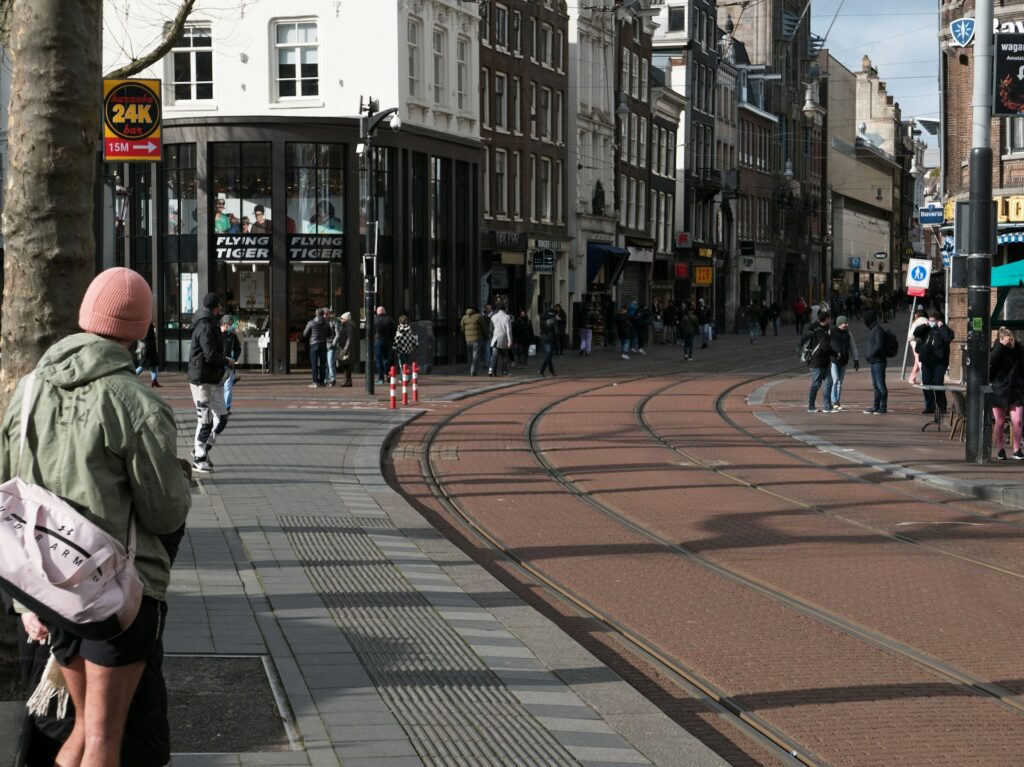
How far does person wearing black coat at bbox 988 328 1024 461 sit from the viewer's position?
18.9m

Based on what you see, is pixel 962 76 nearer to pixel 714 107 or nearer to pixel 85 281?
pixel 85 281

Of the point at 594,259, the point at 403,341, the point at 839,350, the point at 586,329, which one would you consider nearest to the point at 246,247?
the point at 403,341

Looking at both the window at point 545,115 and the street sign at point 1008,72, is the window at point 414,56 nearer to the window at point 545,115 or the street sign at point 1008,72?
the window at point 545,115

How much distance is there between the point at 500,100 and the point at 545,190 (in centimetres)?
534

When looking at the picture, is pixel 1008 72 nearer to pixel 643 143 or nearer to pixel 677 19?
pixel 643 143

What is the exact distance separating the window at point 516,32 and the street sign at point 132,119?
107 ft

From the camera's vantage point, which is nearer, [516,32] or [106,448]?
[106,448]

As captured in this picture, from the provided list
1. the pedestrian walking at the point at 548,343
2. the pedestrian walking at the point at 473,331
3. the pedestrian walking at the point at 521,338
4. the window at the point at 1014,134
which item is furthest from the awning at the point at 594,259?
the window at the point at 1014,134

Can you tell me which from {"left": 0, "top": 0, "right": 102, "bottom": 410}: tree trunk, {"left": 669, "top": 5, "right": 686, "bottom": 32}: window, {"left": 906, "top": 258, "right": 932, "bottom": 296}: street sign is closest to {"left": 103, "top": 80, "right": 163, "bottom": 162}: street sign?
{"left": 0, "top": 0, "right": 102, "bottom": 410}: tree trunk

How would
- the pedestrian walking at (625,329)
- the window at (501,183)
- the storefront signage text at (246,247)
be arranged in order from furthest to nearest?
1. the window at (501,183)
2. the pedestrian walking at (625,329)
3. the storefront signage text at (246,247)

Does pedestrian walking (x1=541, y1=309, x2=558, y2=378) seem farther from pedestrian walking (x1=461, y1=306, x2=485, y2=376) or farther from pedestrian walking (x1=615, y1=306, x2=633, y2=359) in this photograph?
pedestrian walking (x1=615, y1=306, x2=633, y2=359)

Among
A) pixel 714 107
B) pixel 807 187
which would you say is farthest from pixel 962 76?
pixel 807 187

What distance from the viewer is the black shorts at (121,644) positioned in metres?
4.45

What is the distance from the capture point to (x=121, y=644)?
446 cm
